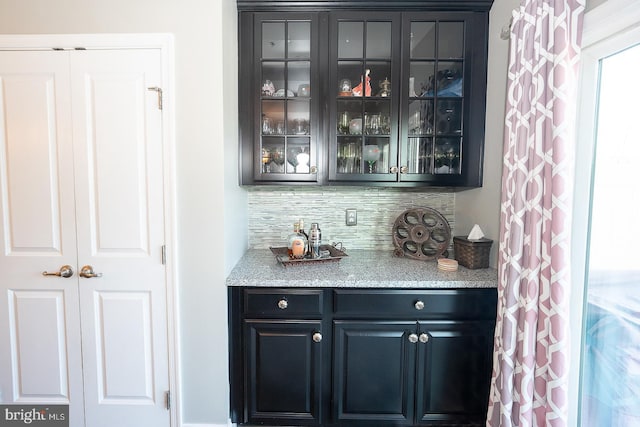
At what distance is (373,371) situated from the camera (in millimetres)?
1518

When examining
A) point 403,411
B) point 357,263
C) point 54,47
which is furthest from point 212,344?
point 54,47

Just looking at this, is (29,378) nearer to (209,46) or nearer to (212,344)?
(212,344)

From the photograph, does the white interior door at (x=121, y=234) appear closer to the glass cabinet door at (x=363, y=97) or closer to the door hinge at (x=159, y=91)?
the door hinge at (x=159, y=91)

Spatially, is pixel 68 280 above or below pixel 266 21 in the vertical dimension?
below

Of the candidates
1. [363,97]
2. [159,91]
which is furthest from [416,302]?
[159,91]

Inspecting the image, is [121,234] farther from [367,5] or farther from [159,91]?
[367,5]

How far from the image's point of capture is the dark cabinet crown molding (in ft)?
5.44

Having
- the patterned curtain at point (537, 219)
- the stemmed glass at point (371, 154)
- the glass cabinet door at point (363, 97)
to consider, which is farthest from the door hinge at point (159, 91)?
the patterned curtain at point (537, 219)

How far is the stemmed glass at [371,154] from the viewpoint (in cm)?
178

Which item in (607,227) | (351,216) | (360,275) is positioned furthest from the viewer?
(351,216)

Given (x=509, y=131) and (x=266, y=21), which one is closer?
(x=509, y=131)

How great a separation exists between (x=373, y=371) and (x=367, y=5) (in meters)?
2.11

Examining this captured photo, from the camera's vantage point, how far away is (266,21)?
5.57 feet

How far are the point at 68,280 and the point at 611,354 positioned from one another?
257cm
